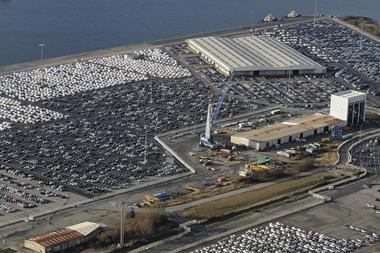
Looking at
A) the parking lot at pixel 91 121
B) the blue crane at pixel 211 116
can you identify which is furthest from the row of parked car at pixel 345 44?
the parking lot at pixel 91 121

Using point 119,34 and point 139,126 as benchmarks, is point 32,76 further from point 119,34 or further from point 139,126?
point 119,34

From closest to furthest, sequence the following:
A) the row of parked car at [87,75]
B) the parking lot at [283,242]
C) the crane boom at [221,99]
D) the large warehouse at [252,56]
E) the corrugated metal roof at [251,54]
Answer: the parking lot at [283,242] → the crane boom at [221,99] → the row of parked car at [87,75] → the large warehouse at [252,56] → the corrugated metal roof at [251,54]

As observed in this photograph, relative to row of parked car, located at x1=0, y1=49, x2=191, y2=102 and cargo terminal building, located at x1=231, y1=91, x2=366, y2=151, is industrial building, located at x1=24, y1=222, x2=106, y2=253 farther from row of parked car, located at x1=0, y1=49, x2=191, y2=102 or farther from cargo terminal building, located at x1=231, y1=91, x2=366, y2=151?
row of parked car, located at x1=0, y1=49, x2=191, y2=102

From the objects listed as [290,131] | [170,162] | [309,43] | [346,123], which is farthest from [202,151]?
[309,43]

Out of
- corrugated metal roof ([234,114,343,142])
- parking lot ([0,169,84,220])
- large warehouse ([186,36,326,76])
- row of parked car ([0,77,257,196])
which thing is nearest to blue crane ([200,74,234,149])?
row of parked car ([0,77,257,196])

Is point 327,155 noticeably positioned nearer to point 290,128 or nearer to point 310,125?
point 290,128

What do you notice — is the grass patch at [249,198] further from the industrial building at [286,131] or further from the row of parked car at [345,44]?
the row of parked car at [345,44]

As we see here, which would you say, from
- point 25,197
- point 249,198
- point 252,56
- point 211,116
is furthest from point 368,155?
point 252,56
